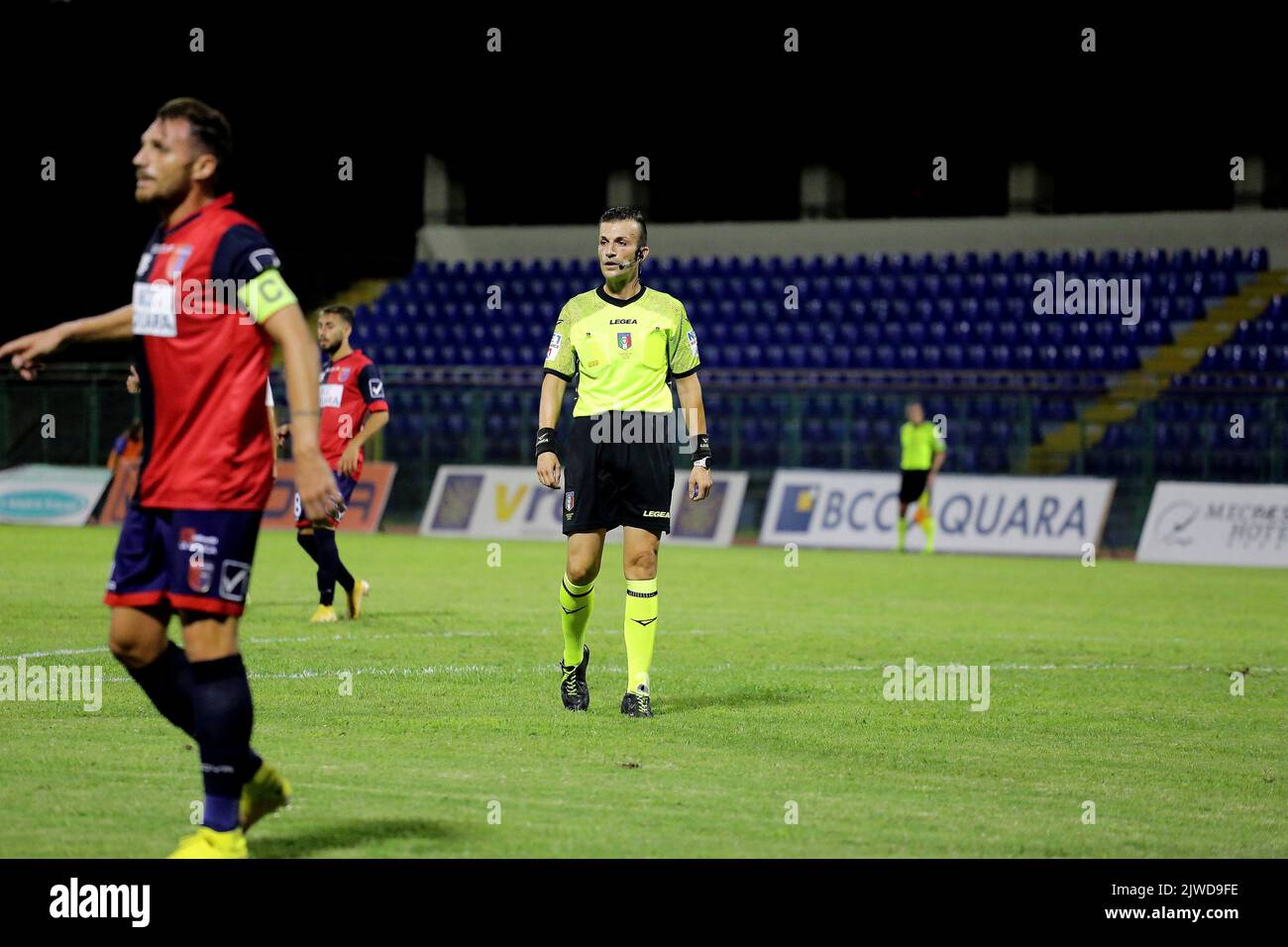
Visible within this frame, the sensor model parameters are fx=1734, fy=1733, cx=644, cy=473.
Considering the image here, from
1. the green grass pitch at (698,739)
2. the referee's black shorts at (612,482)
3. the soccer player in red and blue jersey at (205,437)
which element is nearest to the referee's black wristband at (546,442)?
the referee's black shorts at (612,482)

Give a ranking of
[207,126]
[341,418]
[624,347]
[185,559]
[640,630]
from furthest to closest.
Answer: [341,418] < [624,347] < [640,630] < [207,126] < [185,559]

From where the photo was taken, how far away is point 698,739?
8.28 meters

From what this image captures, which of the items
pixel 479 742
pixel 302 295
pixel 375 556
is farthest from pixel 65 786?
pixel 302 295

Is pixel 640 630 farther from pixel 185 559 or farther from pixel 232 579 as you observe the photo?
pixel 185 559

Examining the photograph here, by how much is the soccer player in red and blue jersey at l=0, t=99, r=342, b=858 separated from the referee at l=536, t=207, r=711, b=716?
3.47 metres

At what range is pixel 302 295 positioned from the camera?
34750 mm

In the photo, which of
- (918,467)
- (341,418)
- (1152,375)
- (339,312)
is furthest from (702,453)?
(1152,375)

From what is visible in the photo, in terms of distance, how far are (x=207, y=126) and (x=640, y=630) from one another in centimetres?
416

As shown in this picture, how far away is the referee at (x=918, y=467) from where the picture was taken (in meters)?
25.5

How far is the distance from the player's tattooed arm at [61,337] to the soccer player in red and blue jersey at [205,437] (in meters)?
0.01

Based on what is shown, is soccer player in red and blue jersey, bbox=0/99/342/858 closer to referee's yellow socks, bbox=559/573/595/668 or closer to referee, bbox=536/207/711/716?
referee, bbox=536/207/711/716

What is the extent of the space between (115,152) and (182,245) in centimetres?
2713

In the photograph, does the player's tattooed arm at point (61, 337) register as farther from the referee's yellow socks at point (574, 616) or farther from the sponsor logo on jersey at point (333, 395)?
the sponsor logo on jersey at point (333, 395)

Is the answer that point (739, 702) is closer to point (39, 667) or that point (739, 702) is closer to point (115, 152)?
point (39, 667)
